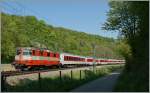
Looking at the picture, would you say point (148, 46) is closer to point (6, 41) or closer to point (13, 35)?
point (6, 41)

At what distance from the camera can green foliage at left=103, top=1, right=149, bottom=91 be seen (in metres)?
14.6

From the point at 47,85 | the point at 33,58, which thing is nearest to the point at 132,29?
the point at 47,85

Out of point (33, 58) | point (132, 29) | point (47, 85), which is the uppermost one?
point (132, 29)

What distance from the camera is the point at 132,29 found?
29219 mm

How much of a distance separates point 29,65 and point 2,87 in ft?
85.3

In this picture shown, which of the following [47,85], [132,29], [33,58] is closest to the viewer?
[47,85]

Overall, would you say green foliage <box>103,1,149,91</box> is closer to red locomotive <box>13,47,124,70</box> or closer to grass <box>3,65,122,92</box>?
grass <box>3,65,122,92</box>

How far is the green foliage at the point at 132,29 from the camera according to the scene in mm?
14633

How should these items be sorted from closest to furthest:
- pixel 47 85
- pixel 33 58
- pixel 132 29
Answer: pixel 47 85 → pixel 132 29 → pixel 33 58

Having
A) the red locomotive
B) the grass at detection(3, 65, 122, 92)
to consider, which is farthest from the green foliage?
the red locomotive

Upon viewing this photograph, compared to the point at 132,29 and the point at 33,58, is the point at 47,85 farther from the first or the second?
the point at 33,58

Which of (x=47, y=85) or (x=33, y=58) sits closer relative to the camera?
(x=47, y=85)

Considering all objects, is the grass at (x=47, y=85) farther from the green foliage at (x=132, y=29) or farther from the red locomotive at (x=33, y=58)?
A: the red locomotive at (x=33, y=58)

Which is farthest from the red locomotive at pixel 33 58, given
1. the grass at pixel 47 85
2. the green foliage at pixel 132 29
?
the grass at pixel 47 85
